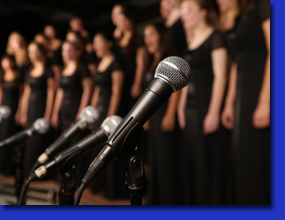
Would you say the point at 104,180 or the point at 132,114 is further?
the point at 104,180

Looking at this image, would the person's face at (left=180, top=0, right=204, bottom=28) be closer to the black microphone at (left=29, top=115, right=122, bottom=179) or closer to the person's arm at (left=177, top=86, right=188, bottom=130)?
the person's arm at (left=177, top=86, right=188, bottom=130)

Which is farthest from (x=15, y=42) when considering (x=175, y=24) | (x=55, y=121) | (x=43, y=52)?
(x=175, y=24)

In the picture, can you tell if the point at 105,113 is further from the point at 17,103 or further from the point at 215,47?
the point at 17,103

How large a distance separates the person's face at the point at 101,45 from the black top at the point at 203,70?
2.38 ft

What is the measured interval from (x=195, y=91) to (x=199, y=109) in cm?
10

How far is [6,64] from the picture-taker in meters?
2.41

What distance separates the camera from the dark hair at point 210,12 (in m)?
1.43

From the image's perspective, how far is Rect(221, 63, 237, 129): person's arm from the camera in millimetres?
1342

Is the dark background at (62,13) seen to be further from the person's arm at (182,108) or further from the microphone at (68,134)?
the microphone at (68,134)

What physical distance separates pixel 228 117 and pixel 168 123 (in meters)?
0.38

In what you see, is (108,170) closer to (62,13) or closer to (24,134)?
(24,134)

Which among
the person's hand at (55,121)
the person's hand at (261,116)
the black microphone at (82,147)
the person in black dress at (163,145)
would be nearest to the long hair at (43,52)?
the person's hand at (55,121)

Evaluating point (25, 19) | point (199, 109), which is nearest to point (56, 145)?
point (199, 109)

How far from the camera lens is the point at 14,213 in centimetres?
132
